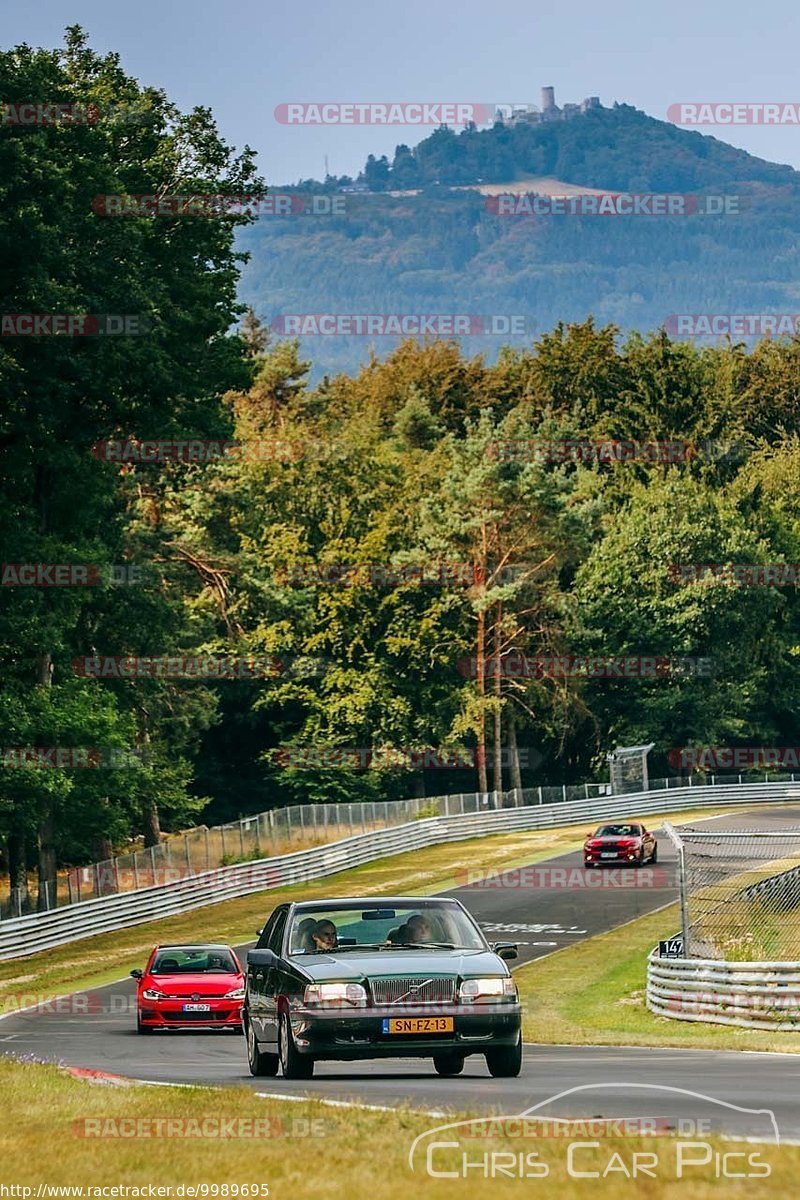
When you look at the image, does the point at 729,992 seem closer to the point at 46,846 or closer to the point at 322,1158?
the point at 322,1158

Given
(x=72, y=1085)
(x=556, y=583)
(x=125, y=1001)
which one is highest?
→ (x=556, y=583)

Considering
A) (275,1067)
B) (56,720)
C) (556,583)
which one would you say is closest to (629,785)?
(556,583)

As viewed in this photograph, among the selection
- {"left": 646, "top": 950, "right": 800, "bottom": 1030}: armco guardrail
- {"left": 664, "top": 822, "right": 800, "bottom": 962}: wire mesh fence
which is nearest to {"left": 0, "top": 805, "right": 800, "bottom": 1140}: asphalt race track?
{"left": 646, "top": 950, "right": 800, "bottom": 1030}: armco guardrail

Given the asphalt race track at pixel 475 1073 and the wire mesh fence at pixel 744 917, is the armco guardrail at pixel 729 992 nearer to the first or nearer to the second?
the wire mesh fence at pixel 744 917

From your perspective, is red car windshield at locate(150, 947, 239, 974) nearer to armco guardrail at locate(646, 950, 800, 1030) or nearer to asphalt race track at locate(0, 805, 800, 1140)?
asphalt race track at locate(0, 805, 800, 1140)

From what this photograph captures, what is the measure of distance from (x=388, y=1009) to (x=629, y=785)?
2851 inches

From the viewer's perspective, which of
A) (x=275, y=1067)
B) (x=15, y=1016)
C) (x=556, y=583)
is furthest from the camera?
(x=556, y=583)

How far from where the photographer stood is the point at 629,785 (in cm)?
8650

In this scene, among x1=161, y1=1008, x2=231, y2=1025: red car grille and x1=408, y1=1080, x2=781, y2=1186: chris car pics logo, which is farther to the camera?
x1=161, y1=1008, x2=231, y2=1025: red car grille

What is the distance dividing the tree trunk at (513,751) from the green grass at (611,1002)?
44743mm

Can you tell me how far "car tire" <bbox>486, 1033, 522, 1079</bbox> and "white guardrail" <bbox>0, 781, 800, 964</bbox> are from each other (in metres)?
31.6

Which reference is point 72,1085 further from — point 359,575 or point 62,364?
point 359,575

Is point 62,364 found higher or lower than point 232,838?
higher

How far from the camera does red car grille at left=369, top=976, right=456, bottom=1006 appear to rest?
49.0 ft
